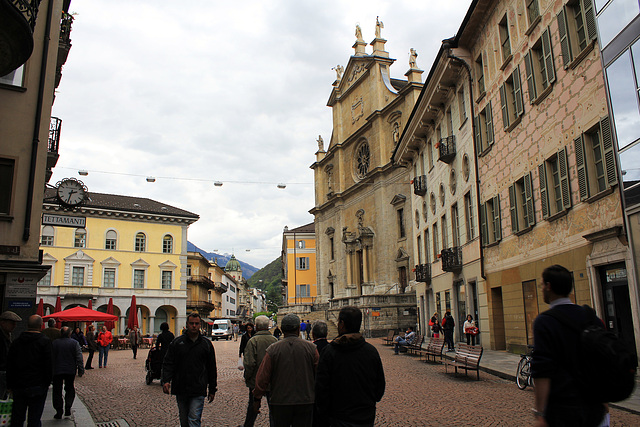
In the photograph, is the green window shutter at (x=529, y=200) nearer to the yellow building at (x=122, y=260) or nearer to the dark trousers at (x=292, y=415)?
the dark trousers at (x=292, y=415)

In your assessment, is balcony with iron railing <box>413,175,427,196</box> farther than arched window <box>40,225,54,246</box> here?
No

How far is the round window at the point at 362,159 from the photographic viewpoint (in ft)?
174

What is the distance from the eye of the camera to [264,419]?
910 cm

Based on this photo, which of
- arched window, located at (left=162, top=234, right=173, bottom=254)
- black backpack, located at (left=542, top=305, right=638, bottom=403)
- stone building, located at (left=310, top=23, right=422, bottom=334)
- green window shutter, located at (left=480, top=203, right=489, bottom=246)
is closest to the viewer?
black backpack, located at (left=542, top=305, right=638, bottom=403)

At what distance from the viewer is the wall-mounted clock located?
16.3 meters

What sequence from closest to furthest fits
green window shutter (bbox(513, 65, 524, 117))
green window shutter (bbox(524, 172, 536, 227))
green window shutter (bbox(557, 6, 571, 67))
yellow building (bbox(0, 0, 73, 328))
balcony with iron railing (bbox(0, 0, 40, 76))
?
balcony with iron railing (bbox(0, 0, 40, 76))
yellow building (bbox(0, 0, 73, 328))
green window shutter (bbox(557, 6, 571, 67))
green window shutter (bbox(524, 172, 536, 227))
green window shutter (bbox(513, 65, 524, 117))

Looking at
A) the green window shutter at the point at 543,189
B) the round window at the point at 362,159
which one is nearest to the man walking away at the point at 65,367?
the green window shutter at the point at 543,189

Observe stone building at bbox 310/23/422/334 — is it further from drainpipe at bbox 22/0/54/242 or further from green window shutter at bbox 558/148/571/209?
drainpipe at bbox 22/0/54/242

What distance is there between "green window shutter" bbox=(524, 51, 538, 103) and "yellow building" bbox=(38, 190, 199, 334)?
38.7m

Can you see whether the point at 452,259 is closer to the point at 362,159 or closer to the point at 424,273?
the point at 424,273

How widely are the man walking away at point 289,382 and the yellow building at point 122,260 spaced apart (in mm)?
43463

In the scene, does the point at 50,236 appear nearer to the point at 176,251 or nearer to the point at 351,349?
the point at 176,251

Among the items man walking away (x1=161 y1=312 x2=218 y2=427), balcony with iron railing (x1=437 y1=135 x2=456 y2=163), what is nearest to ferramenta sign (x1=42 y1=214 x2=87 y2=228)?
man walking away (x1=161 y1=312 x2=218 y2=427)

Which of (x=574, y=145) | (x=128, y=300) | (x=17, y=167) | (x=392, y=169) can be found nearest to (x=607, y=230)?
(x=574, y=145)
